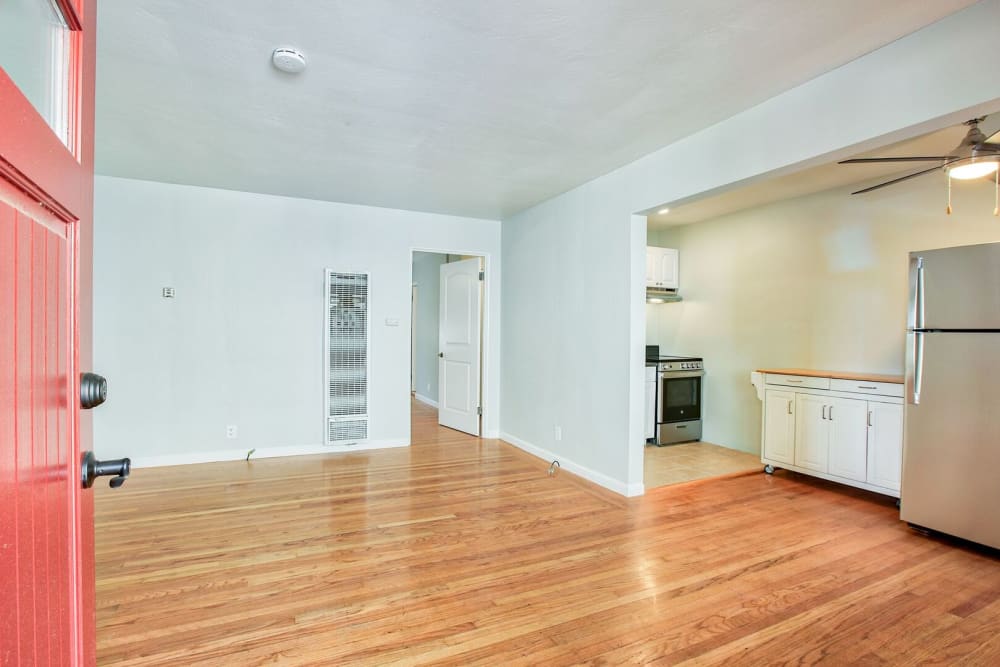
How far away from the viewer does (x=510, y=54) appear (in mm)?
2201

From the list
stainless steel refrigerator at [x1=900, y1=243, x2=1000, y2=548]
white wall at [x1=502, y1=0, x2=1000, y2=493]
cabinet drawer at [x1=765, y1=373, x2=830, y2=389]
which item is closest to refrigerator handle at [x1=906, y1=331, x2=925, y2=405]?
stainless steel refrigerator at [x1=900, y1=243, x2=1000, y2=548]

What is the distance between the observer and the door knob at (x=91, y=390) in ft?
2.51

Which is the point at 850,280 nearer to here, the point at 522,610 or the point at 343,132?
the point at 522,610

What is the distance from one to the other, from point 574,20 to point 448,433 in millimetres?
4613

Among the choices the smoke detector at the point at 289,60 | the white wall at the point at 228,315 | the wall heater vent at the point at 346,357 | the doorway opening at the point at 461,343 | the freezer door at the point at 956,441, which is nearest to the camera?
the smoke detector at the point at 289,60

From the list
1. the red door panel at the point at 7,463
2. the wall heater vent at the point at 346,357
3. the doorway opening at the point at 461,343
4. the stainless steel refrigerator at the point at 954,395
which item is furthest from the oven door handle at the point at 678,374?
the red door panel at the point at 7,463

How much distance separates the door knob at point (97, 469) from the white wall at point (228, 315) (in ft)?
13.3

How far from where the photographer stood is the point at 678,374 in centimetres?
543

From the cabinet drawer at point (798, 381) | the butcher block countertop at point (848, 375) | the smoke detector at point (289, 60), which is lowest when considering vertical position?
the cabinet drawer at point (798, 381)

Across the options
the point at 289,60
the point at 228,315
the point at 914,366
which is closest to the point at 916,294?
the point at 914,366

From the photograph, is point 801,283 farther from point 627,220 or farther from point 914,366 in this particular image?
point 627,220

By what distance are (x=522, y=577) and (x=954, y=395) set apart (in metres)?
2.83

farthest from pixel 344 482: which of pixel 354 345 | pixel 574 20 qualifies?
pixel 574 20

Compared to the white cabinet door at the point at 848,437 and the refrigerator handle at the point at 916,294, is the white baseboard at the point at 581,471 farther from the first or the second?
the refrigerator handle at the point at 916,294
